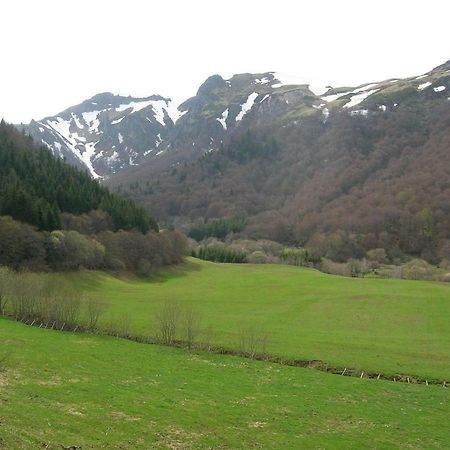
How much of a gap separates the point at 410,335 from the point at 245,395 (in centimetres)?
3669

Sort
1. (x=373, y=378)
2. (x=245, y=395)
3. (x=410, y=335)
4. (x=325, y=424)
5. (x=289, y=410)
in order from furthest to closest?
(x=410, y=335), (x=373, y=378), (x=245, y=395), (x=289, y=410), (x=325, y=424)

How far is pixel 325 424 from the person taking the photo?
2955cm

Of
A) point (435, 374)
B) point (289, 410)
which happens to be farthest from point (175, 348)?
point (435, 374)

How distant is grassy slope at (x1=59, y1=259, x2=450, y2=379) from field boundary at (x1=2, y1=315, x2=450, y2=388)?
1.00m

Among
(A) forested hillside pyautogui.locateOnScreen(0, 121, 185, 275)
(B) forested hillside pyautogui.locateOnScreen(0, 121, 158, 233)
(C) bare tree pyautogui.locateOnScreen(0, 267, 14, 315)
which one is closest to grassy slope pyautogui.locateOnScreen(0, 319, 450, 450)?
(C) bare tree pyautogui.locateOnScreen(0, 267, 14, 315)

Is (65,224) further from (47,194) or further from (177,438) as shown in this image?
(177,438)

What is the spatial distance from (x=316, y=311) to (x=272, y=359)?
31743mm

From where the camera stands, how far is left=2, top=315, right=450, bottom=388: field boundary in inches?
1751

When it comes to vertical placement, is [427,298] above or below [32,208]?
below

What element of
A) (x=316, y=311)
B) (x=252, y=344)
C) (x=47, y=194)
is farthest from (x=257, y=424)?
(x=47, y=194)

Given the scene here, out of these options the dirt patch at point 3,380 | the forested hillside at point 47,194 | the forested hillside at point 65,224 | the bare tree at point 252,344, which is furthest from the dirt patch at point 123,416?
the forested hillside at point 47,194

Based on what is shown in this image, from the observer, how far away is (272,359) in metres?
49.2

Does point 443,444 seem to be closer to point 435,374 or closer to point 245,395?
point 245,395

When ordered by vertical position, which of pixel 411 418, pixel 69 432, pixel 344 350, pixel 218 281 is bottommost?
pixel 218 281
